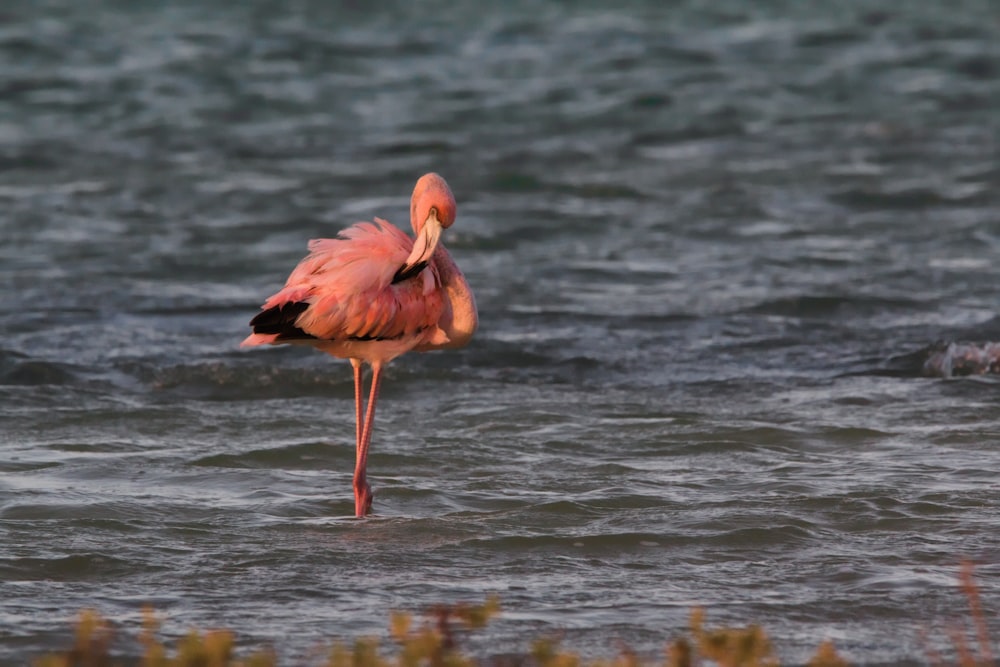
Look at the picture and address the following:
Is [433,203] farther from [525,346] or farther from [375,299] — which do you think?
[525,346]

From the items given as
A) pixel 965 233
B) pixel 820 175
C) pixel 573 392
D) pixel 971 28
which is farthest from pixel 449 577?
pixel 971 28

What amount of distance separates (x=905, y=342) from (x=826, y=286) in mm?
1642

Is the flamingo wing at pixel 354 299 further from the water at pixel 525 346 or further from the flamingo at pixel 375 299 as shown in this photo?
the water at pixel 525 346

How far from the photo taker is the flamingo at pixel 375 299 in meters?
6.95

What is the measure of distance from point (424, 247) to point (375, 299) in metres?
0.31

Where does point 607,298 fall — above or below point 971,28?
below

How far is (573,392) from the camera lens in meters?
9.38

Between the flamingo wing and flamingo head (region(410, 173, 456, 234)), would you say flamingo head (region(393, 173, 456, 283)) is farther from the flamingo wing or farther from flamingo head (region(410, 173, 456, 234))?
the flamingo wing

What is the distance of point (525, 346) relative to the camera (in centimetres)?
1041

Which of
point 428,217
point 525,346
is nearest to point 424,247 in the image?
point 428,217

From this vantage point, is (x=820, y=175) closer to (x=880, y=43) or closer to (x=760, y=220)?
(x=760, y=220)

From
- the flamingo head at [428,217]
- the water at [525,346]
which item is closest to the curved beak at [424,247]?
the flamingo head at [428,217]

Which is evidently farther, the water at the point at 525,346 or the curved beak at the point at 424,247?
the curved beak at the point at 424,247

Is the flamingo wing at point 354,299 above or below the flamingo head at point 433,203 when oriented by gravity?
below
